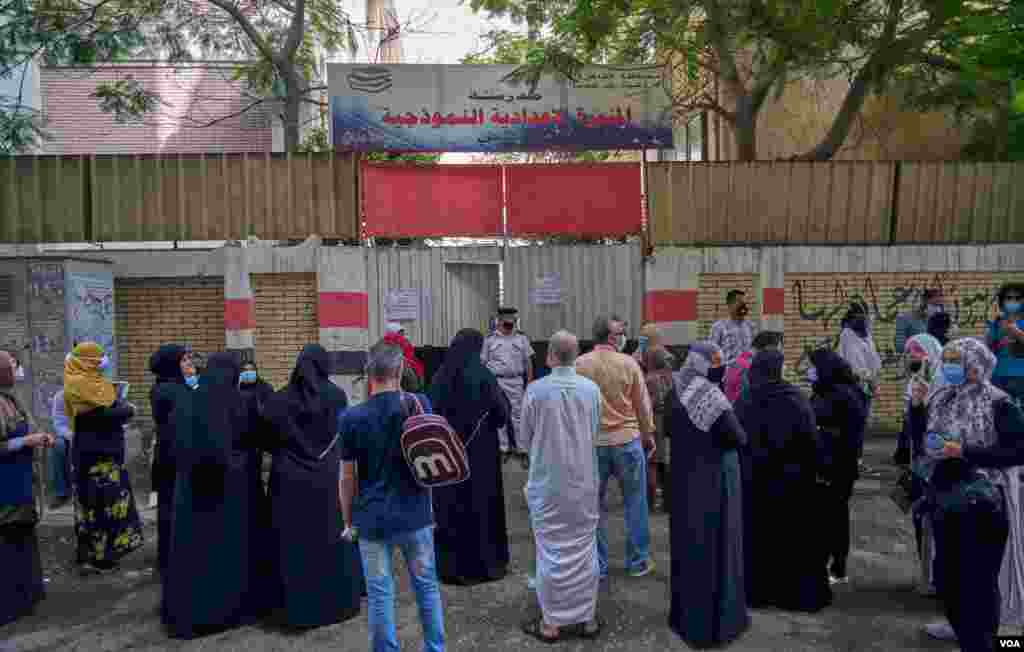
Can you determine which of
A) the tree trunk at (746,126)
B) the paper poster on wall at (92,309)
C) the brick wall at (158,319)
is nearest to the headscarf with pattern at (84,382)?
the paper poster on wall at (92,309)

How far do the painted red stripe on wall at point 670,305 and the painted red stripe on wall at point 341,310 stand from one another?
3.50 m

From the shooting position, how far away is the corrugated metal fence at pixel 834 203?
36.5ft

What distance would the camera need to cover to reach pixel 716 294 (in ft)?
36.4

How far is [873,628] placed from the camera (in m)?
5.02

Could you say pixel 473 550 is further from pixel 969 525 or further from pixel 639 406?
pixel 969 525

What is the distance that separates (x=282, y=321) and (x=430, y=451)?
22.0 ft

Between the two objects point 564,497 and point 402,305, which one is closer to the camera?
point 564,497

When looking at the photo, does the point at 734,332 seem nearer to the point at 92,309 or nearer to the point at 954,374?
the point at 954,374

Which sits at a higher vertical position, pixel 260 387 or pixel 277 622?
pixel 260 387

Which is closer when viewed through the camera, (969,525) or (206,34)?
(969,525)

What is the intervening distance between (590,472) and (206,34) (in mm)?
9777

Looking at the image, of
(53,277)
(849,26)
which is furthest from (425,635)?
(849,26)

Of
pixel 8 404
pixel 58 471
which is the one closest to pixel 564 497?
pixel 8 404

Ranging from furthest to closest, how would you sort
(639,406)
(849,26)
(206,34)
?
(206,34) < (849,26) < (639,406)
